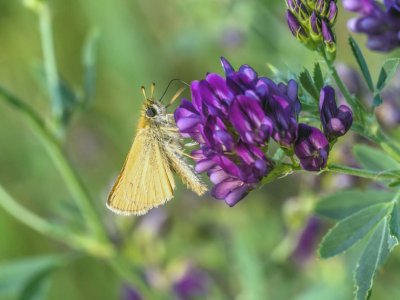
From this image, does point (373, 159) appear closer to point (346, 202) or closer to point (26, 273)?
point (346, 202)

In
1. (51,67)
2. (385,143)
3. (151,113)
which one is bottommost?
(385,143)

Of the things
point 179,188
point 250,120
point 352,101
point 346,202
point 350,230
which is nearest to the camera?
point 250,120

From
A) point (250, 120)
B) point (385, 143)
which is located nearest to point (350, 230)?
point (385, 143)

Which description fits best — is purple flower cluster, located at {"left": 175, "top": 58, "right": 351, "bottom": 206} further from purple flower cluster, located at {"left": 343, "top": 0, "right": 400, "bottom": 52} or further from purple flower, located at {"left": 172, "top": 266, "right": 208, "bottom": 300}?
purple flower, located at {"left": 172, "top": 266, "right": 208, "bottom": 300}

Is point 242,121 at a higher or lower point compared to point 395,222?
higher

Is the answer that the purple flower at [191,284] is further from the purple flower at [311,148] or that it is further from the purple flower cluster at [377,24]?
the purple flower at [311,148]

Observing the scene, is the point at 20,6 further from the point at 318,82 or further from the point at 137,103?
the point at 318,82
